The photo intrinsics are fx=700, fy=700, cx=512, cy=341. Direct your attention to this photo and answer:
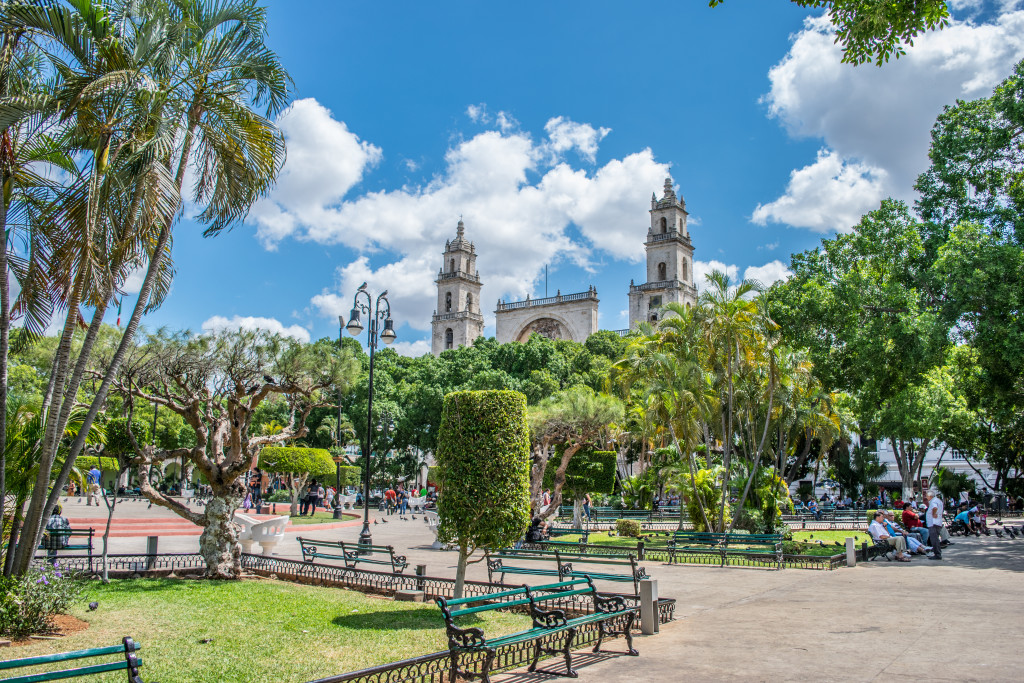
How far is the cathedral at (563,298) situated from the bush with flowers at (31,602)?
56.4m

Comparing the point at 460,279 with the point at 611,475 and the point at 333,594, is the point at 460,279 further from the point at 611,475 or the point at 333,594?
the point at 333,594

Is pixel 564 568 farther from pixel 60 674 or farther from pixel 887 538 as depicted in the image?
pixel 887 538

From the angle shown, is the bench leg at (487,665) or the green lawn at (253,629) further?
the green lawn at (253,629)

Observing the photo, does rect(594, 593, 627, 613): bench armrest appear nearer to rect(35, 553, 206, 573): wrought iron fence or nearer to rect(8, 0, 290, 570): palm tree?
rect(8, 0, 290, 570): palm tree

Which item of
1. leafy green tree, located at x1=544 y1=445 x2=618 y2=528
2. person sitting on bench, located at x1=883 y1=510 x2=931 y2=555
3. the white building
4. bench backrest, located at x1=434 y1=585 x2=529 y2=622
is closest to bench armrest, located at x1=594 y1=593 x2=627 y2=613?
bench backrest, located at x1=434 y1=585 x2=529 y2=622

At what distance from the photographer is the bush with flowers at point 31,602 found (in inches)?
279

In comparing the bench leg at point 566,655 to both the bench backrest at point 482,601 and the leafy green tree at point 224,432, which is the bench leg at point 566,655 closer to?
the bench backrest at point 482,601

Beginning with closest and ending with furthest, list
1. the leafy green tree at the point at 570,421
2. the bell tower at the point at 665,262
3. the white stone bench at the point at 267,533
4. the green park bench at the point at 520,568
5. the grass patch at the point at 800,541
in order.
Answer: the green park bench at the point at 520,568, the white stone bench at the point at 267,533, the grass patch at the point at 800,541, the leafy green tree at the point at 570,421, the bell tower at the point at 665,262

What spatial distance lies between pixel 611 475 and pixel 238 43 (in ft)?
77.8

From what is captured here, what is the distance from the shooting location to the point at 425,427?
46.9 meters

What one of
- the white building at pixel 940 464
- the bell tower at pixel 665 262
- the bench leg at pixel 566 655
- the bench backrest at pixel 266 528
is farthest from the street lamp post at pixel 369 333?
the bell tower at pixel 665 262

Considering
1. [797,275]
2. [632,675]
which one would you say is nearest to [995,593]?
[632,675]

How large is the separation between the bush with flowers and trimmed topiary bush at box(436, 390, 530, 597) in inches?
171

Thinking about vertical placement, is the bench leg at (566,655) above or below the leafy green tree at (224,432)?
below
